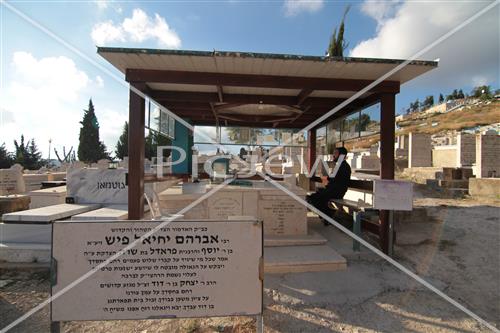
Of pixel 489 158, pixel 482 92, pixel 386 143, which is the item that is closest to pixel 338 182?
pixel 386 143

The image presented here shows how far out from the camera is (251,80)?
4840mm

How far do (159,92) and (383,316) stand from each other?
5988 millimetres

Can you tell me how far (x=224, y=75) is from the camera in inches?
187

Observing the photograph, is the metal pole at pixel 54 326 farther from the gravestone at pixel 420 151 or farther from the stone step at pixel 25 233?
the gravestone at pixel 420 151

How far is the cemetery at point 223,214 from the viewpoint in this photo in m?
2.34

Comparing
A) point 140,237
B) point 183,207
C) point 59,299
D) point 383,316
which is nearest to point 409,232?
point 383,316

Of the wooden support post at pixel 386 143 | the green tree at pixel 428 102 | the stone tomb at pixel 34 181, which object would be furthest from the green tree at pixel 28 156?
the green tree at pixel 428 102

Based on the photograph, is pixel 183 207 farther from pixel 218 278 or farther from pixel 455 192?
pixel 455 192

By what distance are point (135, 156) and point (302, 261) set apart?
3.43m

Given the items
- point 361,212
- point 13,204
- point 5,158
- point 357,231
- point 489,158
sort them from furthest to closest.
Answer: point 5,158
point 489,158
point 13,204
point 361,212
point 357,231

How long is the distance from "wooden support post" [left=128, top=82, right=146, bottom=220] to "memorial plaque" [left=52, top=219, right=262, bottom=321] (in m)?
2.53

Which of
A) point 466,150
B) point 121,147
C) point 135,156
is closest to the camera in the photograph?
point 135,156

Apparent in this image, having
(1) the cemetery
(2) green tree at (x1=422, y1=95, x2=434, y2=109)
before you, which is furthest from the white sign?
(2) green tree at (x1=422, y1=95, x2=434, y2=109)

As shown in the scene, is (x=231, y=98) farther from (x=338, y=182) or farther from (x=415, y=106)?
(x=415, y=106)
